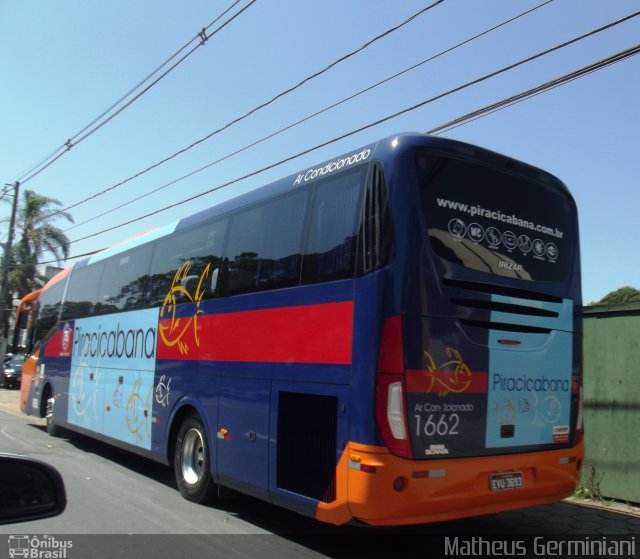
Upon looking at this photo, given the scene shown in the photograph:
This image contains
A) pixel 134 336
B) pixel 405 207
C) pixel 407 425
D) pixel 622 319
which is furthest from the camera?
pixel 134 336

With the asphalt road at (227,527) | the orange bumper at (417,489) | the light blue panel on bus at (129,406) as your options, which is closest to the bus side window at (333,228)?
the orange bumper at (417,489)

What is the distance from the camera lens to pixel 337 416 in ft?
15.9

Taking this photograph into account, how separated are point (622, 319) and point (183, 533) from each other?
579 centimetres

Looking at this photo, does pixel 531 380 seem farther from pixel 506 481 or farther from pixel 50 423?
pixel 50 423

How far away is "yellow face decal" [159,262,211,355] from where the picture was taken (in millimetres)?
7281

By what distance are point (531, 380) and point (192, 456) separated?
4.17 metres

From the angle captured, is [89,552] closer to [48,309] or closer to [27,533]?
[27,533]

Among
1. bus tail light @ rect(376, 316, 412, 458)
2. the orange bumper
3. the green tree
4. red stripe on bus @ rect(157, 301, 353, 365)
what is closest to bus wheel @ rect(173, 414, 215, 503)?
red stripe on bus @ rect(157, 301, 353, 365)

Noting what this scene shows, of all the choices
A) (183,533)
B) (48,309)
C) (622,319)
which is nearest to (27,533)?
(183,533)

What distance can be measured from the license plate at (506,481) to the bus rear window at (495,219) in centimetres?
178

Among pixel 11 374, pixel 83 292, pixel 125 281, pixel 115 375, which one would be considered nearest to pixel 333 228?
pixel 125 281

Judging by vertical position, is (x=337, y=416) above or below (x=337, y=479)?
above

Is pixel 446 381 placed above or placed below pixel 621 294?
below

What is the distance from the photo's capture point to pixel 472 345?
4973mm
